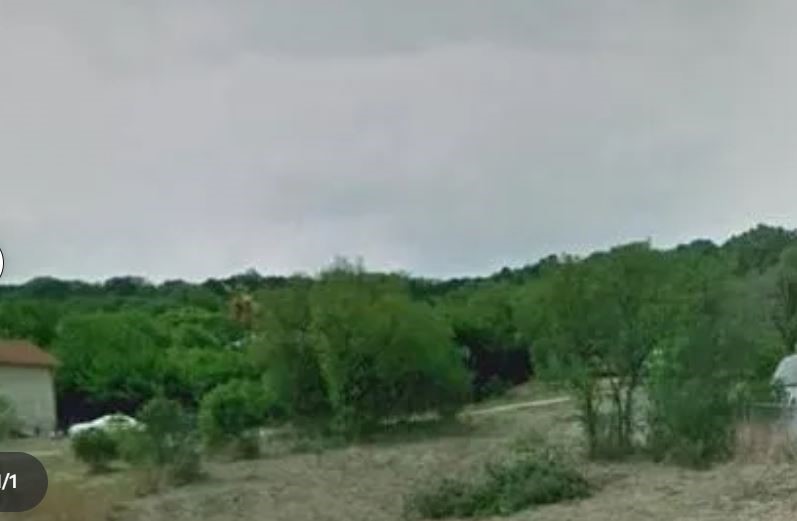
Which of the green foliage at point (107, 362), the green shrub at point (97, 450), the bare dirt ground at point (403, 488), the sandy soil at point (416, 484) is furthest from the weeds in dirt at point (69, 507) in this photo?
the green foliage at point (107, 362)

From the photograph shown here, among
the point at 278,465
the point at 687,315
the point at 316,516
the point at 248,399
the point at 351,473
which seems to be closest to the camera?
the point at 316,516

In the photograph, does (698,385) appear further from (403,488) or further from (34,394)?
(34,394)

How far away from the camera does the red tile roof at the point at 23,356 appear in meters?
42.4

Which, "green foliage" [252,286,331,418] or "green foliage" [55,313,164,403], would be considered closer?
"green foliage" [252,286,331,418]

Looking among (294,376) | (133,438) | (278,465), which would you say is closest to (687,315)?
(278,465)

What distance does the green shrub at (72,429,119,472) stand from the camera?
2825 cm

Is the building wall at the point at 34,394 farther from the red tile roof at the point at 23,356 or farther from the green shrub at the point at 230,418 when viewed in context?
the green shrub at the point at 230,418

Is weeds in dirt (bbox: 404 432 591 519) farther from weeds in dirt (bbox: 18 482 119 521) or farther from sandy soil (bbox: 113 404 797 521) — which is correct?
weeds in dirt (bbox: 18 482 119 521)

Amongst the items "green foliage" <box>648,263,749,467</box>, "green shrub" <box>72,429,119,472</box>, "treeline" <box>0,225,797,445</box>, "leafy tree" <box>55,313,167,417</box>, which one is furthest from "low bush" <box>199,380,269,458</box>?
"leafy tree" <box>55,313,167,417</box>

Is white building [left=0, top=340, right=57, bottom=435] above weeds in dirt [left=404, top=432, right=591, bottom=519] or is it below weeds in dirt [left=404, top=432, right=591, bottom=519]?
above

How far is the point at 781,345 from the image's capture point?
3900 centimetres

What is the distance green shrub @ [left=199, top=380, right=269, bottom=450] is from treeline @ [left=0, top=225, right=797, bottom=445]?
1.96 meters

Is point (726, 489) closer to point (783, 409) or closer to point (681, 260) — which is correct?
point (783, 409)

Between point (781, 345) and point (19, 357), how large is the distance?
2744cm
